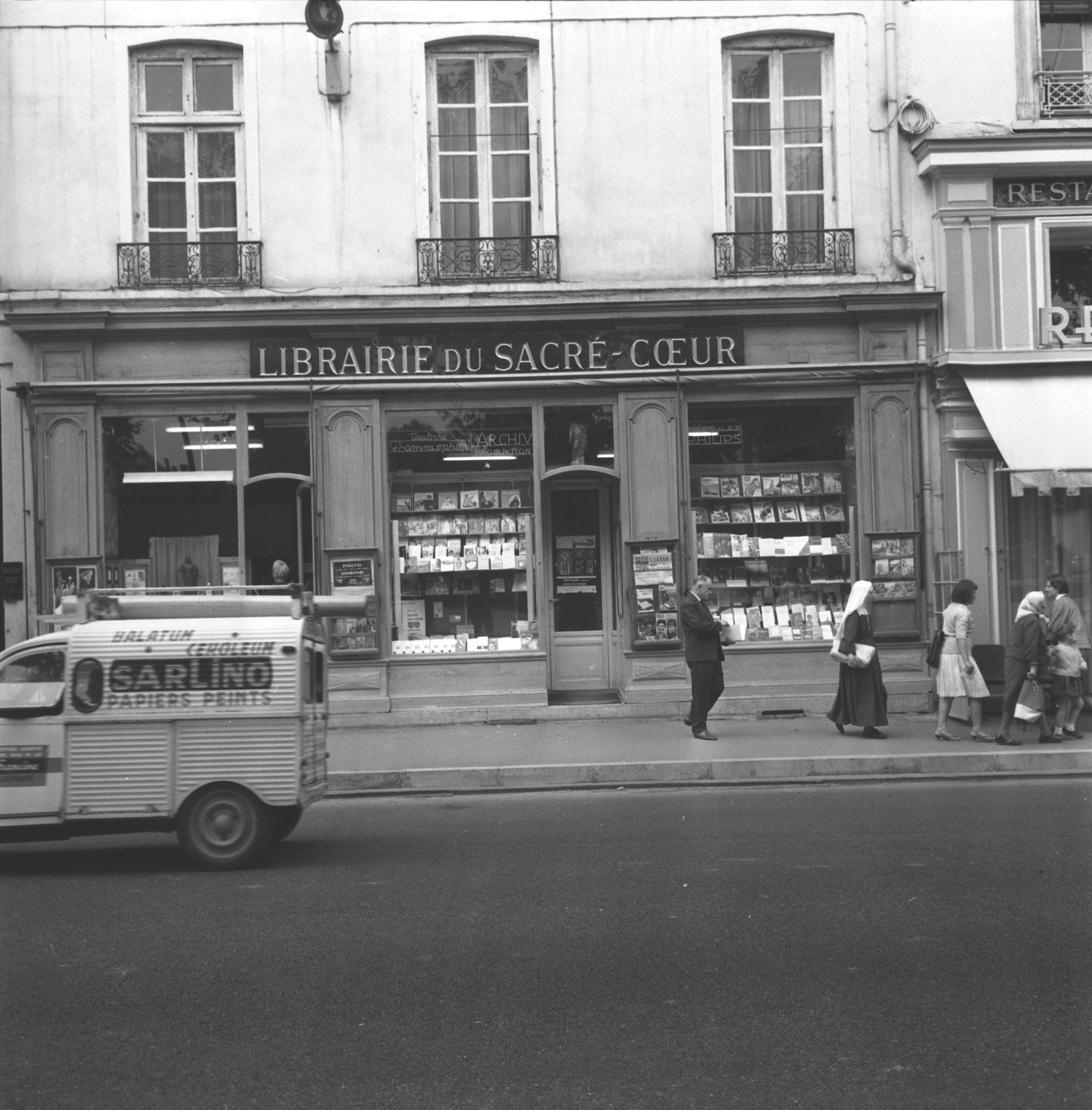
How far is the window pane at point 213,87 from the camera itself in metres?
15.3

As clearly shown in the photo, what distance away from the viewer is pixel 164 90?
15.3 m

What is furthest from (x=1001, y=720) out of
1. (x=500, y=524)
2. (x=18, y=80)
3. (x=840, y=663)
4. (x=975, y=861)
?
(x=18, y=80)

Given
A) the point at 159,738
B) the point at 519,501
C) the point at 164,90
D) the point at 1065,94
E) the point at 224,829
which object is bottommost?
the point at 224,829

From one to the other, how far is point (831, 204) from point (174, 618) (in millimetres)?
10411

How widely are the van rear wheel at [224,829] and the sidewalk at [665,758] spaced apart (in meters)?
3.20

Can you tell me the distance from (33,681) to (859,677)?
8401mm

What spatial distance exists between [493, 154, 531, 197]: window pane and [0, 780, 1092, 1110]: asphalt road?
8.95m

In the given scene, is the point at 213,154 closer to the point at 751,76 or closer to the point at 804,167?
the point at 751,76

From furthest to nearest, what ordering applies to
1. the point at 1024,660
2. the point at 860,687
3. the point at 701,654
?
the point at 860,687, the point at 701,654, the point at 1024,660

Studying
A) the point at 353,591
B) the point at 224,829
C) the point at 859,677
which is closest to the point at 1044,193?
the point at 859,677

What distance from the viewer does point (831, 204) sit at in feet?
51.4

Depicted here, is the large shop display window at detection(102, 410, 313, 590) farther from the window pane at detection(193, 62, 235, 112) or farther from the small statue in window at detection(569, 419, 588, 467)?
the window pane at detection(193, 62, 235, 112)

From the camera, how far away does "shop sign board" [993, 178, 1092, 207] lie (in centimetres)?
1540

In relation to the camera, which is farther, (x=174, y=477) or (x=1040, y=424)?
(x=174, y=477)
